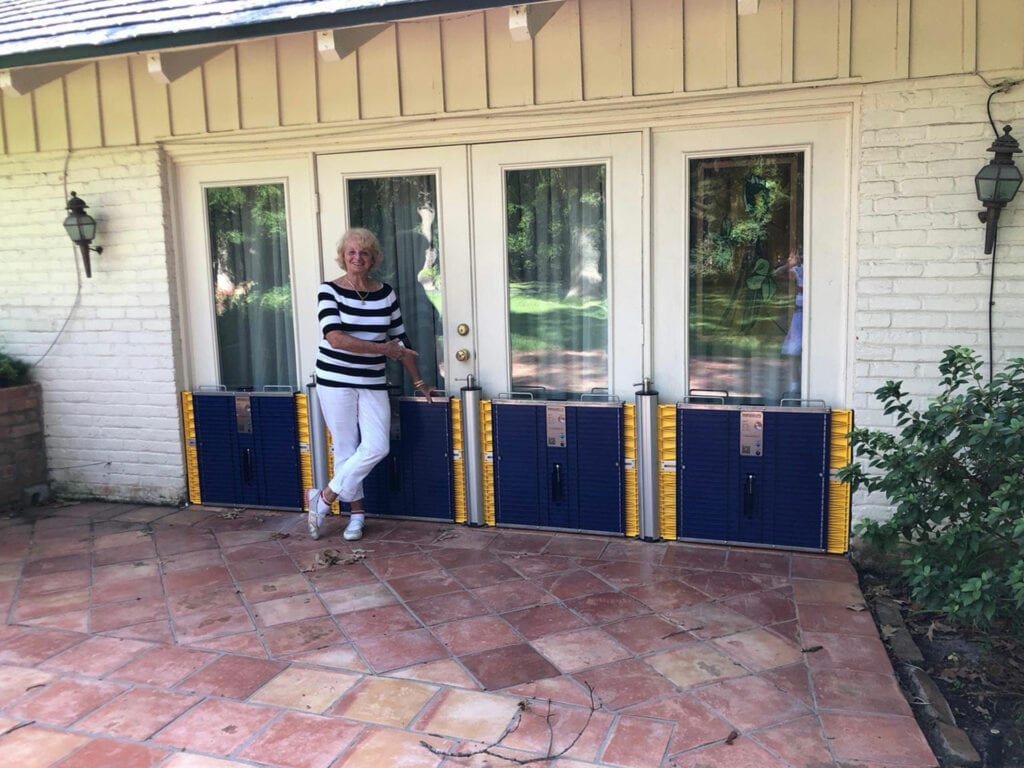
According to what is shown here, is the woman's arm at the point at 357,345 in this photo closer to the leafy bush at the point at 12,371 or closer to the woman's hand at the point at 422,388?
the woman's hand at the point at 422,388

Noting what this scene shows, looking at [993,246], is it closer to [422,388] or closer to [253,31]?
[422,388]

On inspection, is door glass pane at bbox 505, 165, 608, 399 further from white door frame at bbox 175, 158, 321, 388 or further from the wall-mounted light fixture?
the wall-mounted light fixture

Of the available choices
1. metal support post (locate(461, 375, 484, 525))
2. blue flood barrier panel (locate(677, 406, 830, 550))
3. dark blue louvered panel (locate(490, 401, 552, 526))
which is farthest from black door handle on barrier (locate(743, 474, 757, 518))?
metal support post (locate(461, 375, 484, 525))

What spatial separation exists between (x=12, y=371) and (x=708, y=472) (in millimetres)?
4519

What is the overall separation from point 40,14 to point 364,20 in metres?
2.48

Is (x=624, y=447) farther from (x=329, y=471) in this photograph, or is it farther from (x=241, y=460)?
(x=241, y=460)

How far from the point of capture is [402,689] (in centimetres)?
286

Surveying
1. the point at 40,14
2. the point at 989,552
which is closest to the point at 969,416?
the point at 989,552

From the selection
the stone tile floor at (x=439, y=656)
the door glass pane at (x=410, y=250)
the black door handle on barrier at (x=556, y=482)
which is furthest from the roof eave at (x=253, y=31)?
Answer: the stone tile floor at (x=439, y=656)

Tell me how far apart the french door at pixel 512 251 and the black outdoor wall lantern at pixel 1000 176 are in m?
1.59

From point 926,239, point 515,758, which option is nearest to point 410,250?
point 926,239

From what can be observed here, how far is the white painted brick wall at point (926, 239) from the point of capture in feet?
11.9

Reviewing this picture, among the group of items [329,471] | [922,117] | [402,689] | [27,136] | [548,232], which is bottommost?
[402,689]

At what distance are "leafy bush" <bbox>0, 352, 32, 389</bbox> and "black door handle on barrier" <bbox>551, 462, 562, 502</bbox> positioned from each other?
368cm
